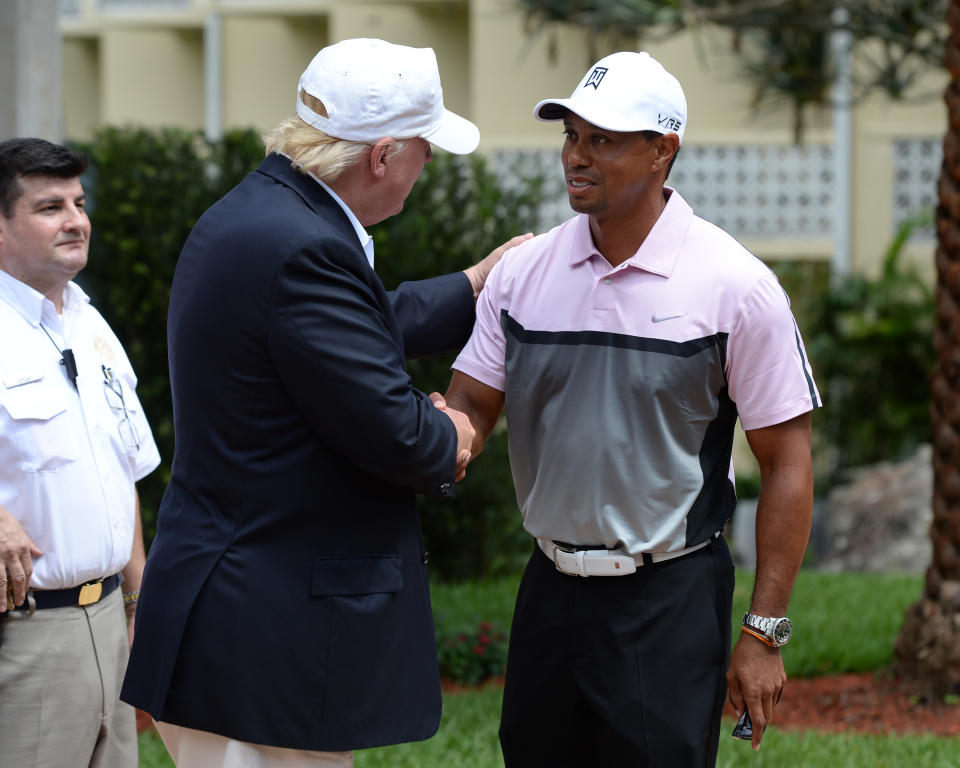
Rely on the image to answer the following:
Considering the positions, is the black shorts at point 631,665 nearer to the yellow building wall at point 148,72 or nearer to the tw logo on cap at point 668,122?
the tw logo on cap at point 668,122

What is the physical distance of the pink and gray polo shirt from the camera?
3037 mm

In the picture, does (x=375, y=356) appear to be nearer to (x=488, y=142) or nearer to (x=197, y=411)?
(x=197, y=411)

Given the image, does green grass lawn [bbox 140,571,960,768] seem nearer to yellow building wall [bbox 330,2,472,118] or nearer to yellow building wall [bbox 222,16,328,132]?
yellow building wall [bbox 330,2,472,118]

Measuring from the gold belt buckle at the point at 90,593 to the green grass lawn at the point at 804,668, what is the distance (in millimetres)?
1848

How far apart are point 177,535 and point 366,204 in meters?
0.79

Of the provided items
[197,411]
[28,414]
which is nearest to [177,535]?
[197,411]

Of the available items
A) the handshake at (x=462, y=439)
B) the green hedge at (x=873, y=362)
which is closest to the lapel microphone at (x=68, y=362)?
the handshake at (x=462, y=439)

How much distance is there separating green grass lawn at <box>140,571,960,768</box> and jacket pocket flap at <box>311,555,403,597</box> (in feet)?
7.90

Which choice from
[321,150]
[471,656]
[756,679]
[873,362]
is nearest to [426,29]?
[873,362]

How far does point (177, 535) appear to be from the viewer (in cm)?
273

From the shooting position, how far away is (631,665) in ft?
10.2

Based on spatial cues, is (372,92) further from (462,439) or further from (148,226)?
(148,226)

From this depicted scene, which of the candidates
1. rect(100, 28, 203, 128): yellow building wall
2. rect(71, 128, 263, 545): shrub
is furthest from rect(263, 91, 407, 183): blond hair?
rect(100, 28, 203, 128): yellow building wall

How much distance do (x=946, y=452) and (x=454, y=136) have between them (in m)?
3.66
